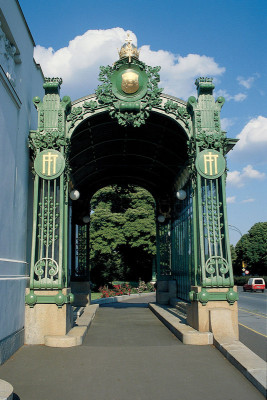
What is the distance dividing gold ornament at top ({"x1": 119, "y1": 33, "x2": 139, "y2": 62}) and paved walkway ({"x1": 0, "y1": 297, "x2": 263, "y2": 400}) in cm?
707

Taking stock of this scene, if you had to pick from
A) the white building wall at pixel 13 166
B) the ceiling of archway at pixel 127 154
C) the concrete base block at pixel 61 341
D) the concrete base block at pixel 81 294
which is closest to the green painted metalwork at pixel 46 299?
the white building wall at pixel 13 166

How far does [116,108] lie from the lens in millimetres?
10273

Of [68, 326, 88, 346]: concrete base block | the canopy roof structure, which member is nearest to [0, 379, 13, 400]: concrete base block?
[68, 326, 88, 346]: concrete base block

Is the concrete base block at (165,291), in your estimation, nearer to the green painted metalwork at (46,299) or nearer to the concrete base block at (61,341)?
the green painted metalwork at (46,299)

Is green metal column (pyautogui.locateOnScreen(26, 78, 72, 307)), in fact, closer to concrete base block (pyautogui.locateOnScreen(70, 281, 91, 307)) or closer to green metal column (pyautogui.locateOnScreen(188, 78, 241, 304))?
green metal column (pyautogui.locateOnScreen(188, 78, 241, 304))

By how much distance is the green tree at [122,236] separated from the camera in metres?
34.1

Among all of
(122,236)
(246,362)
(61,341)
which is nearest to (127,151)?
(61,341)

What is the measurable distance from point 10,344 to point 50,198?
3.45 meters

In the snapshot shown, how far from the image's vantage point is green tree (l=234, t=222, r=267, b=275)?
59688 mm

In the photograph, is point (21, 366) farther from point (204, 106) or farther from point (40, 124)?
point (204, 106)

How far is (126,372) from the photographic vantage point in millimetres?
6402

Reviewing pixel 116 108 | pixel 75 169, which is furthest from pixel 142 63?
pixel 75 169

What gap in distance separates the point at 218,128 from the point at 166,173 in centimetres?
535

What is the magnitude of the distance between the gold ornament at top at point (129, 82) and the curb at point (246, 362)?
6.38 m
